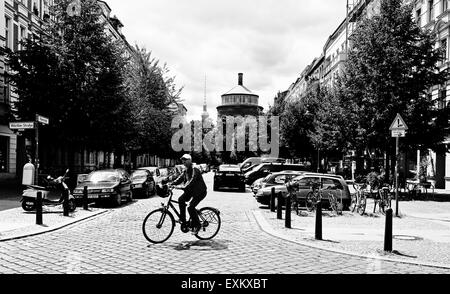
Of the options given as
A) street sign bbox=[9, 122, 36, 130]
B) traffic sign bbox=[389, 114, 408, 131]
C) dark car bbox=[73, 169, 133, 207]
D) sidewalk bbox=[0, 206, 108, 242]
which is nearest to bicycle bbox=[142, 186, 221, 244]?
sidewalk bbox=[0, 206, 108, 242]

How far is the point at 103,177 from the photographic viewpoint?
1961 cm

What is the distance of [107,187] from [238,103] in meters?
134

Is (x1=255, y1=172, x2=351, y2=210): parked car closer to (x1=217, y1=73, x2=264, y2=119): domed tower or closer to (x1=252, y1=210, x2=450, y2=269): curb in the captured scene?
(x1=252, y1=210, x2=450, y2=269): curb

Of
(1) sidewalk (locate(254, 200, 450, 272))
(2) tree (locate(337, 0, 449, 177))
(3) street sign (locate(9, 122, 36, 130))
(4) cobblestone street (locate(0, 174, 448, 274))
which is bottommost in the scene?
(1) sidewalk (locate(254, 200, 450, 272))

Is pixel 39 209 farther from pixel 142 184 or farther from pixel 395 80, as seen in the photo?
pixel 395 80

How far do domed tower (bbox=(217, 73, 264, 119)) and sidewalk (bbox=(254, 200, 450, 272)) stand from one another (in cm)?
13298

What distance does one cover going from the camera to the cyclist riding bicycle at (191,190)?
9820mm

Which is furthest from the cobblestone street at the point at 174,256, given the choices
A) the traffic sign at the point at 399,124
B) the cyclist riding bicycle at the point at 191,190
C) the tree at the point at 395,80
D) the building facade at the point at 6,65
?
the building facade at the point at 6,65

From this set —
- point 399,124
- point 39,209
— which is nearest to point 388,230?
point 399,124

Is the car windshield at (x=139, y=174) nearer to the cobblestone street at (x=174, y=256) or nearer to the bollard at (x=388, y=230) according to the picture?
the cobblestone street at (x=174, y=256)

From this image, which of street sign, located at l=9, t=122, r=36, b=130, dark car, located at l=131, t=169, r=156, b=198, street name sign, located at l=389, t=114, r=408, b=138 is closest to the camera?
street sign, located at l=9, t=122, r=36, b=130

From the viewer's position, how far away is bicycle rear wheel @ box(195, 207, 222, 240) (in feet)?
33.2

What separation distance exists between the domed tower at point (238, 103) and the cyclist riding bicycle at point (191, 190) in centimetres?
13905
